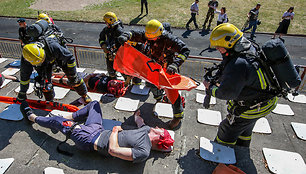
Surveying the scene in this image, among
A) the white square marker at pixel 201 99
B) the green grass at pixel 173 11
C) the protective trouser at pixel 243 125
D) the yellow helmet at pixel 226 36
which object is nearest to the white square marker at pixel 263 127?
the protective trouser at pixel 243 125

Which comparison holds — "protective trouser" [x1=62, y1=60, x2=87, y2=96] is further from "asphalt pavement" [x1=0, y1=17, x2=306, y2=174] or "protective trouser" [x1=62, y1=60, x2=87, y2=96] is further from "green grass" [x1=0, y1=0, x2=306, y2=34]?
"green grass" [x1=0, y1=0, x2=306, y2=34]

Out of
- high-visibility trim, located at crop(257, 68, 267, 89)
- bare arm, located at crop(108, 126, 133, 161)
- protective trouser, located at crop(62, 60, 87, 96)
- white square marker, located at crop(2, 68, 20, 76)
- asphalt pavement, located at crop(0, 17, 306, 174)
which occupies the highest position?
high-visibility trim, located at crop(257, 68, 267, 89)

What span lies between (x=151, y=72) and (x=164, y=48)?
0.88 metres

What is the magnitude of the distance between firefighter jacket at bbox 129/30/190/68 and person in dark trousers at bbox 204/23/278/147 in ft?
4.54

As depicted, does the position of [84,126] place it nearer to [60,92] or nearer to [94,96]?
[94,96]

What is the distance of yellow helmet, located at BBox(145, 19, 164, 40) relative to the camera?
14.9 ft

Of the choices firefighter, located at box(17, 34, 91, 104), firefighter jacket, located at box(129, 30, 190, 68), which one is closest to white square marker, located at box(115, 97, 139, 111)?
firefighter, located at box(17, 34, 91, 104)

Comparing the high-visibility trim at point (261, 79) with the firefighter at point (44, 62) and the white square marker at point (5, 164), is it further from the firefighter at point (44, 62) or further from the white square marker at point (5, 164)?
the white square marker at point (5, 164)

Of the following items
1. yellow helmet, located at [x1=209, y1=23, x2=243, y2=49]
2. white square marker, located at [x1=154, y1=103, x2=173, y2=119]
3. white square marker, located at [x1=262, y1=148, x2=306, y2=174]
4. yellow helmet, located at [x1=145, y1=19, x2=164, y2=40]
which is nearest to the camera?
yellow helmet, located at [x1=209, y1=23, x2=243, y2=49]

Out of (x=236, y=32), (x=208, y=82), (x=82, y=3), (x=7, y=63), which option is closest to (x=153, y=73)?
(x=208, y=82)

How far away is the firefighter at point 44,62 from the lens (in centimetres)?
432

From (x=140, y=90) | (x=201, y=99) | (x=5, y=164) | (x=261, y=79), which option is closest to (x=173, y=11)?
(x=140, y=90)

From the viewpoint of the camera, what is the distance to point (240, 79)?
118 inches

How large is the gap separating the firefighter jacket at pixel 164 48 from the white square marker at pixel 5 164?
371 cm
